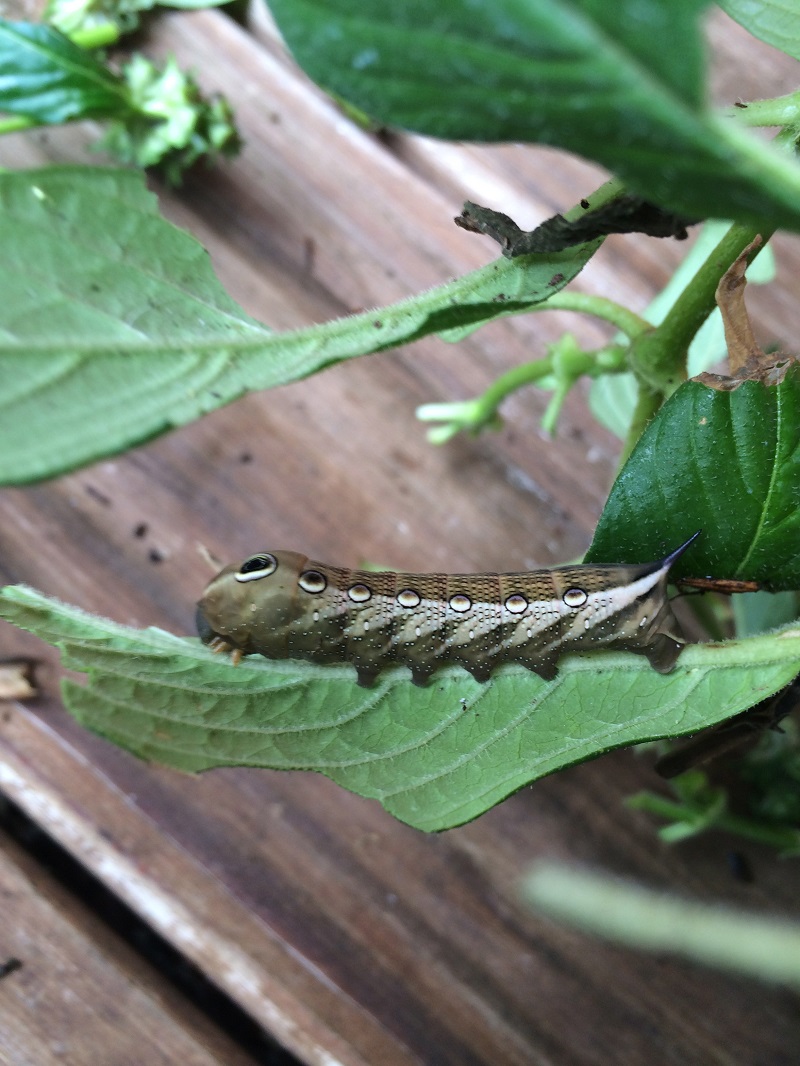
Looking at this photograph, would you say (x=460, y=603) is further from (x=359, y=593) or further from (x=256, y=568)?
(x=256, y=568)

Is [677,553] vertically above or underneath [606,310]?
underneath

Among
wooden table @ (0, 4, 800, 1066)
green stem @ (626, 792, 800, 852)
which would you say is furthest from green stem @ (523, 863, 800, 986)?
green stem @ (626, 792, 800, 852)

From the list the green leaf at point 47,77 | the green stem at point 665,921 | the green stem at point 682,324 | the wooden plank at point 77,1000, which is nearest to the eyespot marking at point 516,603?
the green stem at point 682,324

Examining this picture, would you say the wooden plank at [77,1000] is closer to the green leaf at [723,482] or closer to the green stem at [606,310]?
the green leaf at [723,482]

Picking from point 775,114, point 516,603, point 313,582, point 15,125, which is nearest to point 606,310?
point 775,114

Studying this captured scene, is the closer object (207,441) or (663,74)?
(663,74)

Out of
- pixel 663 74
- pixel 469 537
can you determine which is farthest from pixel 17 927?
pixel 663 74

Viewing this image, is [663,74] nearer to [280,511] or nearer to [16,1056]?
[280,511]

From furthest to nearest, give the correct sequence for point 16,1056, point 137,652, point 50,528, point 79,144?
point 79,144 → point 50,528 → point 16,1056 → point 137,652
